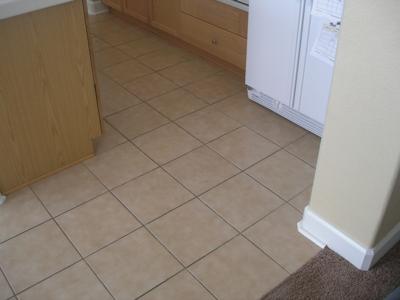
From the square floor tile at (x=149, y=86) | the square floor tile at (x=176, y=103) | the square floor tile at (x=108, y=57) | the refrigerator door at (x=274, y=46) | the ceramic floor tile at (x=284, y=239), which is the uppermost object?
the refrigerator door at (x=274, y=46)

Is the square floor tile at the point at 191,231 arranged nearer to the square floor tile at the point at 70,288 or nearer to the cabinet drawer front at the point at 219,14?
the square floor tile at the point at 70,288

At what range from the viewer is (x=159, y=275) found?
1825mm

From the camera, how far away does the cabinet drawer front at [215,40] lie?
9.52 feet

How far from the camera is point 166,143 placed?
253 centimetres

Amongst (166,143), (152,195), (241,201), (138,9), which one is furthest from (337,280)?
(138,9)

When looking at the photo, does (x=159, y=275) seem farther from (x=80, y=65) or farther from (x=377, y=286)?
(x=80, y=65)

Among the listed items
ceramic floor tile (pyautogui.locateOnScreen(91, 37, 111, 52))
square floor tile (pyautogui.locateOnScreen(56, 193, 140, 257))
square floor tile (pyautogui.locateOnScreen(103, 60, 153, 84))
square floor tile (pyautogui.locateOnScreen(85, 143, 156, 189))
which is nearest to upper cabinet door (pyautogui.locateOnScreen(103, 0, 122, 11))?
ceramic floor tile (pyautogui.locateOnScreen(91, 37, 111, 52))

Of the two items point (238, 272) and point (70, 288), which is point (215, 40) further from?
point (70, 288)

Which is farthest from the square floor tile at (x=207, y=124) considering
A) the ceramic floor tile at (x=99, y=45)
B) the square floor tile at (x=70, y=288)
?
the ceramic floor tile at (x=99, y=45)

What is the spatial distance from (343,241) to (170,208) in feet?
2.53

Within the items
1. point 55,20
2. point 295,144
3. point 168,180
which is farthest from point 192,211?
point 55,20

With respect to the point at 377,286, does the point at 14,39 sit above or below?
above

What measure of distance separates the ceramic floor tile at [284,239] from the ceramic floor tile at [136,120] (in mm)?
936

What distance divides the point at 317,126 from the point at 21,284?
65.4 inches
